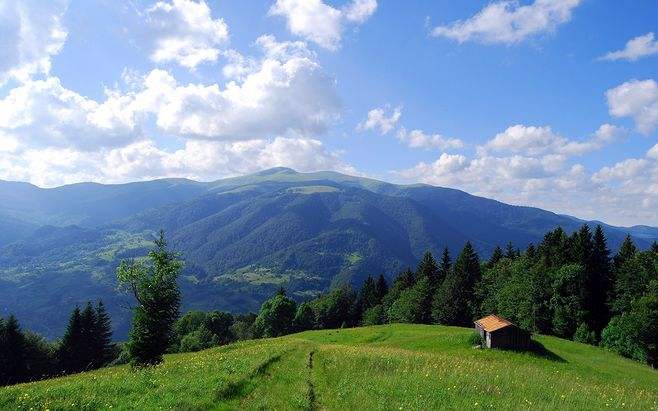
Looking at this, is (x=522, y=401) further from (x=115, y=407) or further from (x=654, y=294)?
(x=654, y=294)

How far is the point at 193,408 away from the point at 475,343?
4404 centimetres

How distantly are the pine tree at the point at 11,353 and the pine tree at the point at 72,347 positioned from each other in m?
8.44

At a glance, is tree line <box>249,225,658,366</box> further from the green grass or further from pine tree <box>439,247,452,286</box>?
the green grass

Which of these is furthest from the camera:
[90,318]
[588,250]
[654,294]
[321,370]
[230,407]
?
[90,318]

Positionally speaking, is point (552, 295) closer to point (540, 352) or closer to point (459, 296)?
point (459, 296)

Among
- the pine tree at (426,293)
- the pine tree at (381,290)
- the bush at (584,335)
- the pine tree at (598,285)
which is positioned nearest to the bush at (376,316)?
the pine tree at (381,290)

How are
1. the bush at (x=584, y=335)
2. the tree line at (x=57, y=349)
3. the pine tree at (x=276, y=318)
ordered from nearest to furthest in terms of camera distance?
the bush at (x=584, y=335), the tree line at (x=57, y=349), the pine tree at (x=276, y=318)

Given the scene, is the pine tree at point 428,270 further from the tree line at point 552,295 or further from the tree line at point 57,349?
the tree line at point 57,349

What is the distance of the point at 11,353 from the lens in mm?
75438

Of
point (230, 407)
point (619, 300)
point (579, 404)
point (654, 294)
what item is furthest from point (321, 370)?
point (619, 300)

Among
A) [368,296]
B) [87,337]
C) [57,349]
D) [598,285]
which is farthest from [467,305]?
[57,349]

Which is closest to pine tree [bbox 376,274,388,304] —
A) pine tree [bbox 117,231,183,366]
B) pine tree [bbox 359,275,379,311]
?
pine tree [bbox 359,275,379,311]

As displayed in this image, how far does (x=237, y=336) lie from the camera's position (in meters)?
137

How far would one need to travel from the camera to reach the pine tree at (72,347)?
86.1 m
